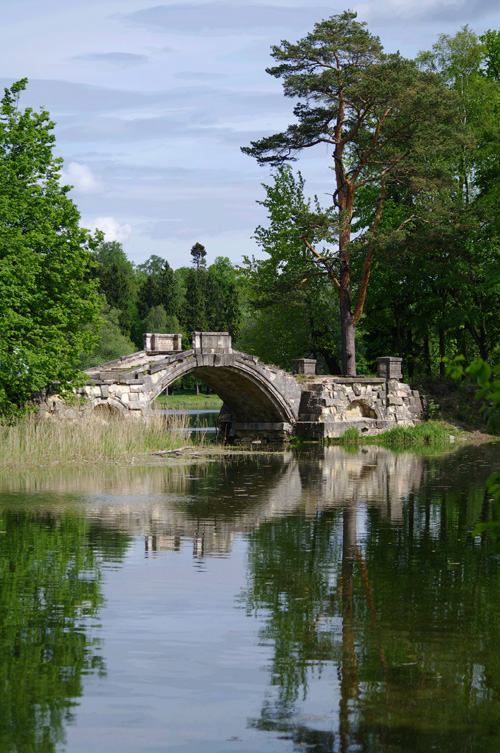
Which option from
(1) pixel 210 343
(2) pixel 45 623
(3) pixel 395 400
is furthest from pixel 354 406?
(2) pixel 45 623

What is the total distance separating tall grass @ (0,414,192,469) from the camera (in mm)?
18875

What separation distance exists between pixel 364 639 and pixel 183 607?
1.57 metres

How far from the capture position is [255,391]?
3155 centimetres

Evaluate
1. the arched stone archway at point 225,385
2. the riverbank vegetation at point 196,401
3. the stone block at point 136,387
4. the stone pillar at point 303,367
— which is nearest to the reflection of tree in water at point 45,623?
the arched stone archway at point 225,385

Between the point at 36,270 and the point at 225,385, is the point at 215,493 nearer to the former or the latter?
the point at 36,270

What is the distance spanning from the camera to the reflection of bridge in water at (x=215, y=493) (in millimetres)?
12133

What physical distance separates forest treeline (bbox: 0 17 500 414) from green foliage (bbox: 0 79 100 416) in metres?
0.04

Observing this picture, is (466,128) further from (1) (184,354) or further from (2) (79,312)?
(2) (79,312)

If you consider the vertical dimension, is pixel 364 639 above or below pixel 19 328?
Answer: below

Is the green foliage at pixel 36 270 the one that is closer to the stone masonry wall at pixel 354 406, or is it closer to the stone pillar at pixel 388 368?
the stone masonry wall at pixel 354 406

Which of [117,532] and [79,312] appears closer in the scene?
[117,532]

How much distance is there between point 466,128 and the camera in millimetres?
35781

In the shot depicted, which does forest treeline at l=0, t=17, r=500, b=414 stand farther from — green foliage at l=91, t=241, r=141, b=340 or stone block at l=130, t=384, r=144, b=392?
green foliage at l=91, t=241, r=141, b=340

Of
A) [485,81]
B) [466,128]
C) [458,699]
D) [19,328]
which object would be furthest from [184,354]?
[458,699]
